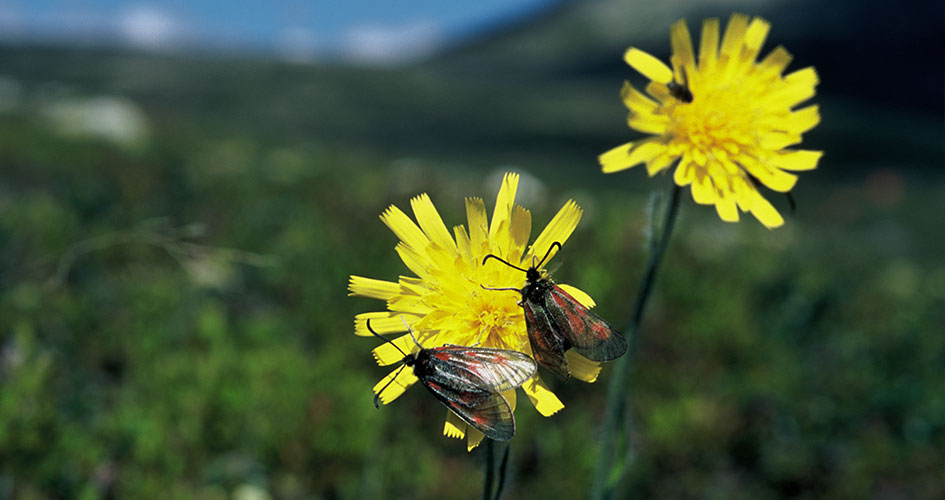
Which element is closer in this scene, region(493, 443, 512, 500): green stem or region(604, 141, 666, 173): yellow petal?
region(493, 443, 512, 500): green stem

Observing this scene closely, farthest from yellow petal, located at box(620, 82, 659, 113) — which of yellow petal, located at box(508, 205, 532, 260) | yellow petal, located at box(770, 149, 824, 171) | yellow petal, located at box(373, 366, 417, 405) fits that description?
yellow petal, located at box(373, 366, 417, 405)

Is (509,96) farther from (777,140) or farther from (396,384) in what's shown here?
(396,384)

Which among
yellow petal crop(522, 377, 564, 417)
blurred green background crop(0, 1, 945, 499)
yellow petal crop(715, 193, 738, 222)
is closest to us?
yellow petal crop(522, 377, 564, 417)

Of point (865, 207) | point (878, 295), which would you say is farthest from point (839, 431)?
point (865, 207)

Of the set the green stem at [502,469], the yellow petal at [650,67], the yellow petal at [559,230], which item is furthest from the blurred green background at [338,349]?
the yellow petal at [559,230]

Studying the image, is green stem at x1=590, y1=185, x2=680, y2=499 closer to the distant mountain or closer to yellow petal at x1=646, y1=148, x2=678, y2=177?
yellow petal at x1=646, y1=148, x2=678, y2=177

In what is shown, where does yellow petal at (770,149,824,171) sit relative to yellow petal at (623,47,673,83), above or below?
below

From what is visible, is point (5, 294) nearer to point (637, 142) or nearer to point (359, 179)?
point (637, 142)
